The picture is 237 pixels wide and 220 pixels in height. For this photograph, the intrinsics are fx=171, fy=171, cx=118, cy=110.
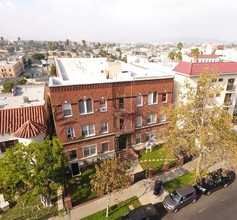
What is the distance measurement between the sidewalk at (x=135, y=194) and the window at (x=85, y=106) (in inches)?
423

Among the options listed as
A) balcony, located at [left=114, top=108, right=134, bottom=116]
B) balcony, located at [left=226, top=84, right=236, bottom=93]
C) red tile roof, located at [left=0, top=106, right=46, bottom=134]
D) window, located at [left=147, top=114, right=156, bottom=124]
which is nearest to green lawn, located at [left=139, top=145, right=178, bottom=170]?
window, located at [left=147, top=114, right=156, bottom=124]

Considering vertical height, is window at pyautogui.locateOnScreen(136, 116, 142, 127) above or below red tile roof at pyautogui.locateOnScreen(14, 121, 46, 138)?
below

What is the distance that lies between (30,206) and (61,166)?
7.21 metres

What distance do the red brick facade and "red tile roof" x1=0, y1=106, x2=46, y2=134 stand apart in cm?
334

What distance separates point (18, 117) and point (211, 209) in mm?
24925

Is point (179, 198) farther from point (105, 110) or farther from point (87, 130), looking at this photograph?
point (87, 130)

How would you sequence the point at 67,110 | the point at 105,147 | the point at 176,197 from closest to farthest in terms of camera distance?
1. the point at 176,197
2. the point at 67,110
3. the point at 105,147

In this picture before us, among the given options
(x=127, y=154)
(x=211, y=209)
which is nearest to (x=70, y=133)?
(x=127, y=154)

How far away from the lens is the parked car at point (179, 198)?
17.8 metres

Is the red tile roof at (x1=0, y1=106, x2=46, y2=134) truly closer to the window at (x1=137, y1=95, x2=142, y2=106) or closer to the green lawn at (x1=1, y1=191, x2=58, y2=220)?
the green lawn at (x1=1, y1=191, x2=58, y2=220)

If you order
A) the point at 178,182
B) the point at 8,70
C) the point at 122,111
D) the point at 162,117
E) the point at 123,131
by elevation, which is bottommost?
the point at 178,182

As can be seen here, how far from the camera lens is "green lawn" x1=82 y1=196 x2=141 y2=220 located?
1746cm

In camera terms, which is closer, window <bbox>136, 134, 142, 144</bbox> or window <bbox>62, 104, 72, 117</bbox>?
window <bbox>62, 104, 72, 117</bbox>

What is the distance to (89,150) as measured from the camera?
2475cm
